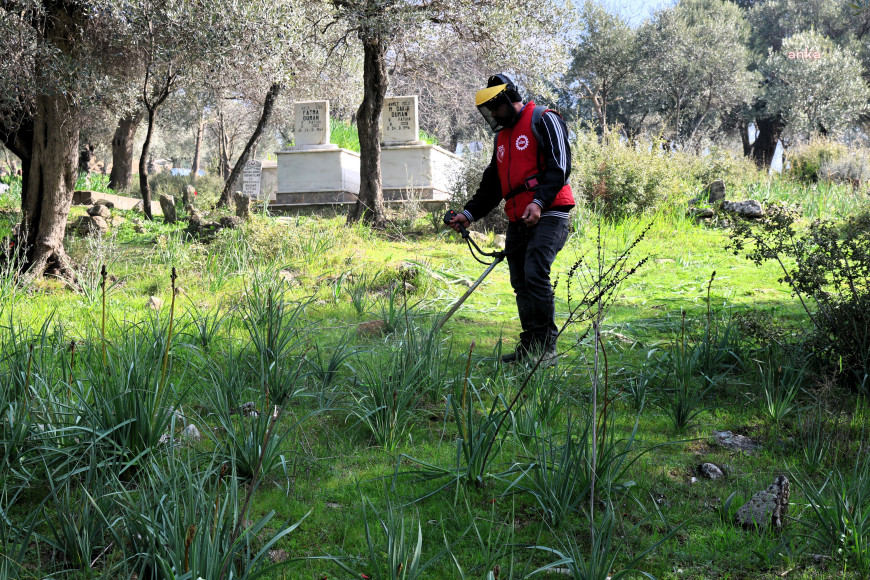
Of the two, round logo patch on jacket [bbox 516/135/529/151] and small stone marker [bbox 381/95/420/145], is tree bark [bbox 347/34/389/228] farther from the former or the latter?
round logo patch on jacket [bbox 516/135/529/151]

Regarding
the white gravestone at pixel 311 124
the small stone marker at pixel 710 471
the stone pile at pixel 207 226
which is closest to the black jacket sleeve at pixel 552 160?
the small stone marker at pixel 710 471

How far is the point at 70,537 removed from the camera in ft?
6.78

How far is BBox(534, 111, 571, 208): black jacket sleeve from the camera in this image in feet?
14.4

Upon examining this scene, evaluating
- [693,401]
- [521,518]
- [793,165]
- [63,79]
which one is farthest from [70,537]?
[793,165]

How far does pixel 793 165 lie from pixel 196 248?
1445cm

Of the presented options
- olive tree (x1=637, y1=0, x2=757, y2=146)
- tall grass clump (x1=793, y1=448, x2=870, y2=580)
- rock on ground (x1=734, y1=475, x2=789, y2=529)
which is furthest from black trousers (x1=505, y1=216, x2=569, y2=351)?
olive tree (x1=637, y1=0, x2=757, y2=146)

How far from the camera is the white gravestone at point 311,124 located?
15.7 m

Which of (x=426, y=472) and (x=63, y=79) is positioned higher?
(x=63, y=79)

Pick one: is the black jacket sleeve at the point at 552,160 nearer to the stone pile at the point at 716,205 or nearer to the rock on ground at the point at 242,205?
the stone pile at the point at 716,205

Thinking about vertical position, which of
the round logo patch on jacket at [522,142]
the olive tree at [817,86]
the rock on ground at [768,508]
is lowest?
the rock on ground at [768,508]

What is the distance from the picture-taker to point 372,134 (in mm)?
11859

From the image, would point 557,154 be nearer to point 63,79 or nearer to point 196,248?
point 196,248

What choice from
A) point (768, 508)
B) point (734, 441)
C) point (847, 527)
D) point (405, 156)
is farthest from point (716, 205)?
point (847, 527)

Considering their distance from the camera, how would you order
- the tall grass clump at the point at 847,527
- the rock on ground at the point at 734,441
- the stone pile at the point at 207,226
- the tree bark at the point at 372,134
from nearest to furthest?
the tall grass clump at the point at 847,527
the rock on ground at the point at 734,441
the stone pile at the point at 207,226
the tree bark at the point at 372,134
